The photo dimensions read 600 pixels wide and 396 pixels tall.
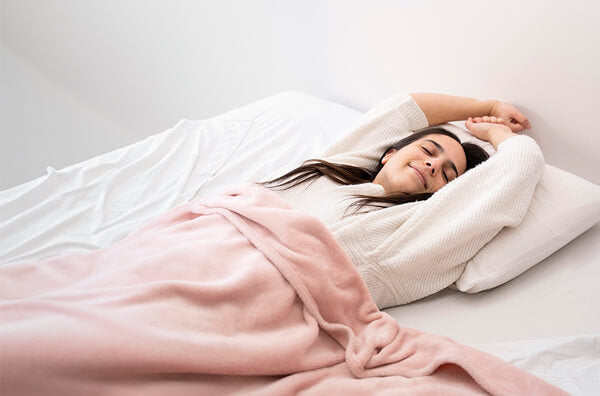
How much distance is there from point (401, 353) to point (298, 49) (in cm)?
173

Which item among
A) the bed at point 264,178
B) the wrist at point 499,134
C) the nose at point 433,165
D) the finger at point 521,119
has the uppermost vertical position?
the finger at point 521,119

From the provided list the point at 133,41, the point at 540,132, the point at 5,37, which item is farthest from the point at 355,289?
the point at 5,37

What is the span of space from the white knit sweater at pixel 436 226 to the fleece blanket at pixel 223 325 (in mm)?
130

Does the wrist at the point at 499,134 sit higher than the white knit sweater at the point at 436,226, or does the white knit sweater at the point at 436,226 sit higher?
the wrist at the point at 499,134

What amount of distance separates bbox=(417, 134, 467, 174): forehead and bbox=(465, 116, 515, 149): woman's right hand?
119 millimetres

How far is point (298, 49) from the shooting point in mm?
2250

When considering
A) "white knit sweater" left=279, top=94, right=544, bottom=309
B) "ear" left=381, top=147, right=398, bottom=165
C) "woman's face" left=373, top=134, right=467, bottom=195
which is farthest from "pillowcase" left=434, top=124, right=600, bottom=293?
"ear" left=381, top=147, right=398, bottom=165

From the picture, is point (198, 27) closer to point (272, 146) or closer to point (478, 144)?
point (272, 146)

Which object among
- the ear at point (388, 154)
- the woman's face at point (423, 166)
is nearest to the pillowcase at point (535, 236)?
the woman's face at point (423, 166)

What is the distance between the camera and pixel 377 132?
1420 mm

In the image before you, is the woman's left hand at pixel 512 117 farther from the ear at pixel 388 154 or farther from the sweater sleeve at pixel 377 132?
the ear at pixel 388 154

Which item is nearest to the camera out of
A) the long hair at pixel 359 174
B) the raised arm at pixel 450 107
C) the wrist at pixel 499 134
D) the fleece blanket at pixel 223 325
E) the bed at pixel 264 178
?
the fleece blanket at pixel 223 325

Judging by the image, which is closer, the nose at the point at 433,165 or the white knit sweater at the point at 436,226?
the white knit sweater at the point at 436,226

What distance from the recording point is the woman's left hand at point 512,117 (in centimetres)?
136
